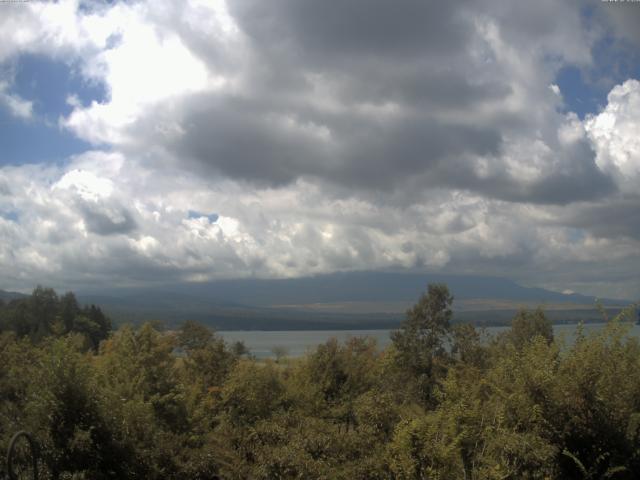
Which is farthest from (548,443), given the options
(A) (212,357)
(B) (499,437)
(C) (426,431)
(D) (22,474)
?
(A) (212,357)

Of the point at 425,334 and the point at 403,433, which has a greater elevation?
the point at 403,433

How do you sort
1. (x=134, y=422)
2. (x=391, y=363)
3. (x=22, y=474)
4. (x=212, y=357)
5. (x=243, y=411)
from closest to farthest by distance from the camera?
(x=22, y=474), (x=134, y=422), (x=243, y=411), (x=212, y=357), (x=391, y=363)

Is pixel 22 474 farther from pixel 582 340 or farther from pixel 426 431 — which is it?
pixel 582 340

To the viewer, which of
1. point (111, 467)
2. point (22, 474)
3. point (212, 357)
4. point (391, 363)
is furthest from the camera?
point (391, 363)

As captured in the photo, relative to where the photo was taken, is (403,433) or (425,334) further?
(425,334)

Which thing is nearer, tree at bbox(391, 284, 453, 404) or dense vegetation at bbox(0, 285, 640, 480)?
dense vegetation at bbox(0, 285, 640, 480)

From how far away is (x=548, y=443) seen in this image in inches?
475

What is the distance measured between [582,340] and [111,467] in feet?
35.5

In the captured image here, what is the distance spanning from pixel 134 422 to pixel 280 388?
13854 mm

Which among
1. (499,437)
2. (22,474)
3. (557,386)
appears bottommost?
(22,474)

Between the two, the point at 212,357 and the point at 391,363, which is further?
the point at 391,363

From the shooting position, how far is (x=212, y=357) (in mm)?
35250

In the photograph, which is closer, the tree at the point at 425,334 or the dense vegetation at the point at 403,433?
the dense vegetation at the point at 403,433

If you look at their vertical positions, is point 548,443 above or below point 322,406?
above
